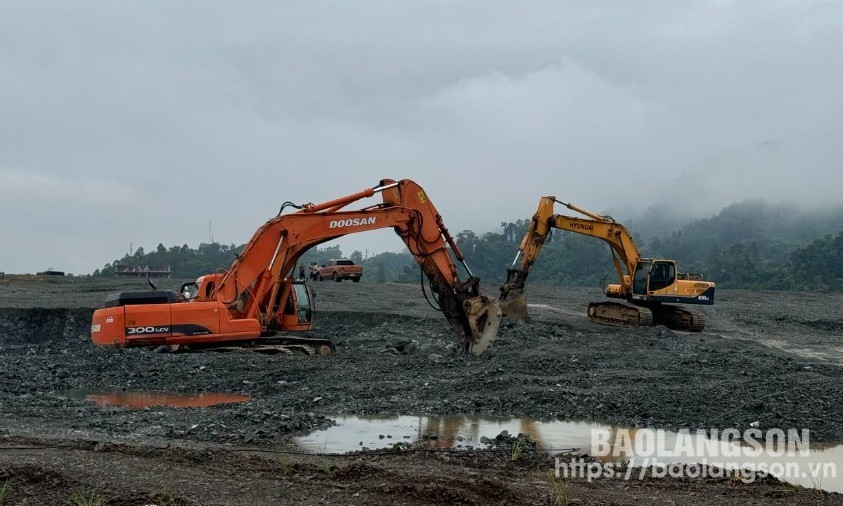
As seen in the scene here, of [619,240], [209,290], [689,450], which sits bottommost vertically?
[689,450]

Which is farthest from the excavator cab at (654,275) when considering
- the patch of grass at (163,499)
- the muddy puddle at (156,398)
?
the patch of grass at (163,499)

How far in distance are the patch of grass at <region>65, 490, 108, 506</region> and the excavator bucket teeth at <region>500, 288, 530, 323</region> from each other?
1830 centimetres

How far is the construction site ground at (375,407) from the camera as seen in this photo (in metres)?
6.23

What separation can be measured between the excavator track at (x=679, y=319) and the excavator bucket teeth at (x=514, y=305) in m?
5.20

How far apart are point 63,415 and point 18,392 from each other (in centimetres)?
251

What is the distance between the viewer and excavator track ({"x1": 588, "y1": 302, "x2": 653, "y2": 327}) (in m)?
25.6

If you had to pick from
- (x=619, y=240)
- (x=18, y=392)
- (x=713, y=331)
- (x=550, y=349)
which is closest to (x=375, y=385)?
(x=18, y=392)

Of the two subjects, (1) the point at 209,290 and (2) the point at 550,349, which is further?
(2) the point at 550,349

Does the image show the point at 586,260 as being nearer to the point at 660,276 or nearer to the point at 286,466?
the point at 660,276

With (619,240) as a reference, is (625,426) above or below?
below

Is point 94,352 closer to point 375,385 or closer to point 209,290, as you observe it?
point 209,290

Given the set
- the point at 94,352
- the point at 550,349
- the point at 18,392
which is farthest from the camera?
the point at 550,349

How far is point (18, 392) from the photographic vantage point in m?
12.4

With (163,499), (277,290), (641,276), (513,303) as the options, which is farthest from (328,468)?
(641,276)
